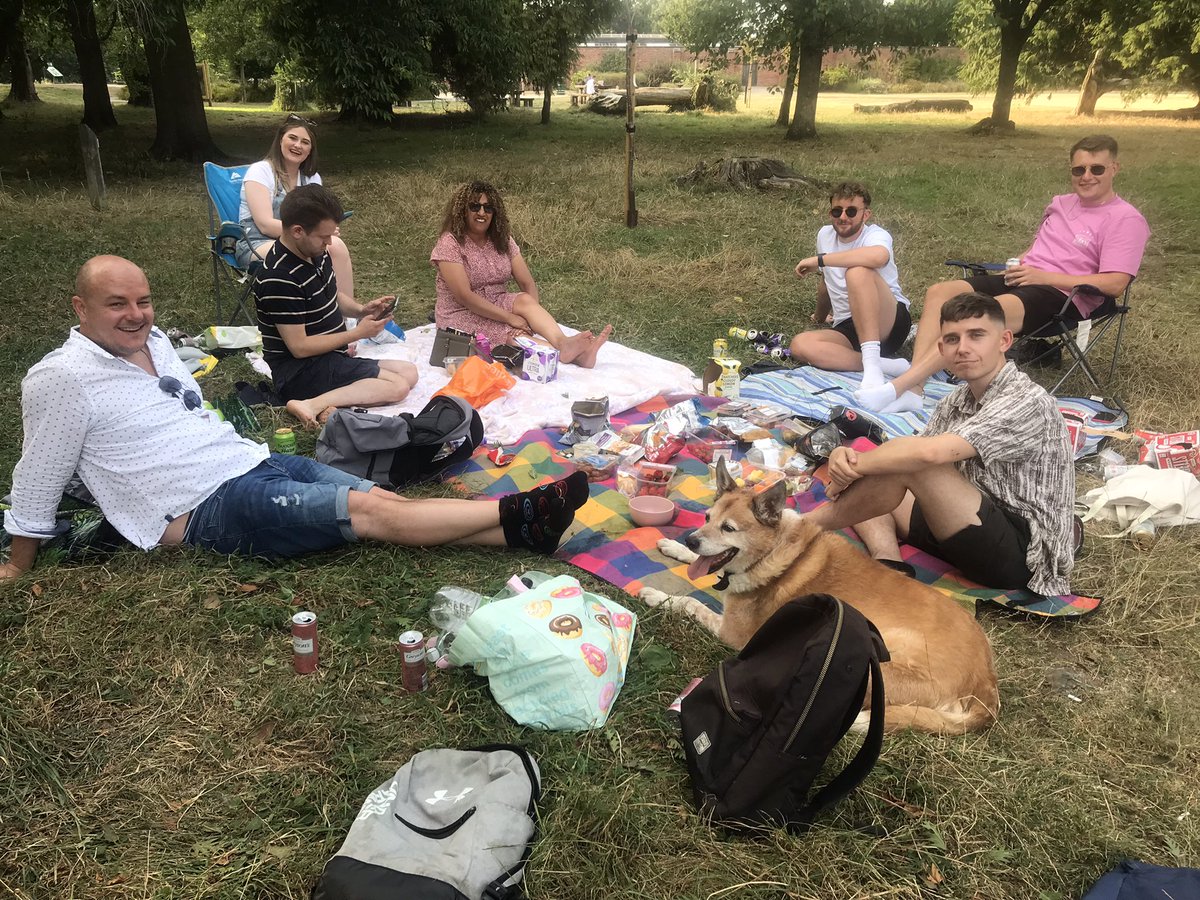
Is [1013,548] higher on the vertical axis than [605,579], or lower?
higher

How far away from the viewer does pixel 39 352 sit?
230 inches

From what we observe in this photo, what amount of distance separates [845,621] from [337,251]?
5.45 m

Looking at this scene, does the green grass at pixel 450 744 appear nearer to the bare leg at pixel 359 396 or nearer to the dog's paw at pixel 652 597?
the dog's paw at pixel 652 597

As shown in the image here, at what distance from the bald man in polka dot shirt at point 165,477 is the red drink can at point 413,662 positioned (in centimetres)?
86

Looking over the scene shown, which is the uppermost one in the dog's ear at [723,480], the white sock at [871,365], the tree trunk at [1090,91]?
the tree trunk at [1090,91]

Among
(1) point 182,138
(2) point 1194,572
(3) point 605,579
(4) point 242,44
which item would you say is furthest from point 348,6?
(4) point 242,44

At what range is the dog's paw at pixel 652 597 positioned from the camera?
3.44 meters

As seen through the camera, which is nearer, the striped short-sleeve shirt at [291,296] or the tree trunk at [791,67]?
the striped short-sleeve shirt at [291,296]

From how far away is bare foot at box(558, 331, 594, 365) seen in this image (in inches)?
236

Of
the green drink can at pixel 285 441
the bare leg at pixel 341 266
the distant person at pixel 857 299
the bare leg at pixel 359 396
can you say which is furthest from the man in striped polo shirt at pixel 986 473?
the bare leg at pixel 341 266

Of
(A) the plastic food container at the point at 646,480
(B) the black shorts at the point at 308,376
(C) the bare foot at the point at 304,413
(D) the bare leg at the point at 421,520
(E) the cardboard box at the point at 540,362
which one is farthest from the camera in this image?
(E) the cardboard box at the point at 540,362

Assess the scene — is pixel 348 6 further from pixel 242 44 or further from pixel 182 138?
pixel 242 44

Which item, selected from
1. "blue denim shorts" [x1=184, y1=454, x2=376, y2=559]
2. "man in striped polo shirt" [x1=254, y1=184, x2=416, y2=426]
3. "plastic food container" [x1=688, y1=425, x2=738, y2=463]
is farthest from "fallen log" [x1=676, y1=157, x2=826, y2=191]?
"blue denim shorts" [x1=184, y1=454, x2=376, y2=559]

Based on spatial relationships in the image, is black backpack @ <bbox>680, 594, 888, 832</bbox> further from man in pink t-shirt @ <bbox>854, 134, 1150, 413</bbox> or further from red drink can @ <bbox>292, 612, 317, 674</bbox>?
man in pink t-shirt @ <bbox>854, 134, 1150, 413</bbox>
